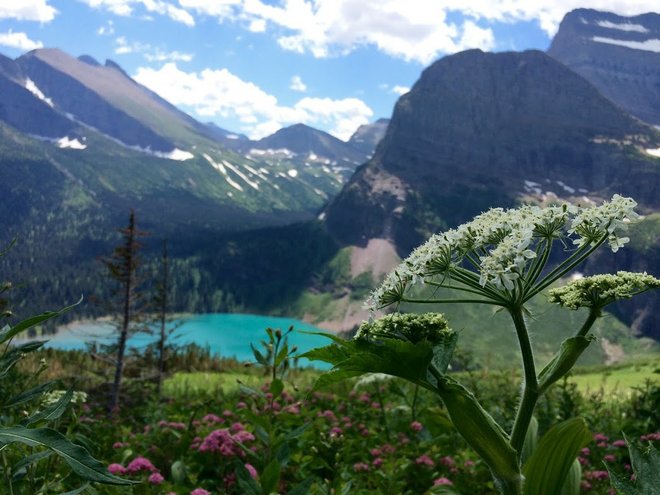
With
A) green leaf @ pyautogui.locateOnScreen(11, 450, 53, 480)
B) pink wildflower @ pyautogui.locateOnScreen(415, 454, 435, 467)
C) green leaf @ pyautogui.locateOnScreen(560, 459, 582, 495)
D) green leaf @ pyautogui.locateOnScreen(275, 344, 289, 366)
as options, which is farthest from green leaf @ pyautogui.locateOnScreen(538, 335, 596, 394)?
pink wildflower @ pyautogui.locateOnScreen(415, 454, 435, 467)

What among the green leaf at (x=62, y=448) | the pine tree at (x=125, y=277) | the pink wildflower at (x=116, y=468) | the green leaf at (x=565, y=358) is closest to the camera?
the green leaf at (x=62, y=448)

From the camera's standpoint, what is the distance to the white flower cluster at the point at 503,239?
8.33 feet

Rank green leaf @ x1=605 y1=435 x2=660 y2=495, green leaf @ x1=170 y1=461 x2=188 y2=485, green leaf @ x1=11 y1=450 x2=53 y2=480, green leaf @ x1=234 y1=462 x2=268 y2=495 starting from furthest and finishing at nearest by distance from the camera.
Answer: green leaf @ x1=170 y1=461 x2=188 y2=485 < green leaf @ x1=234 y1=462 x2=268 y2=495 < green leaf @ x1=11 y1=450 x2=53 y2=480 < green leaf @ x1=605 y1=435 x2=660 y2=495

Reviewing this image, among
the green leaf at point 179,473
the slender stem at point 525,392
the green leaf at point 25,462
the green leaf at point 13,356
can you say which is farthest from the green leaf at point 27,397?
the green leaf at point 179,473

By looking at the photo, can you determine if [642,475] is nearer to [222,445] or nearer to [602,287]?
[602,287]

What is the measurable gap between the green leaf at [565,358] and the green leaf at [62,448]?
76.6 inches

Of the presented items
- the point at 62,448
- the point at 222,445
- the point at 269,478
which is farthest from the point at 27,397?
the point at 222,445

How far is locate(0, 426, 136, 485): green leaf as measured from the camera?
1676 millimetres

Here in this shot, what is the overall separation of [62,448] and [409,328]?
156 cm

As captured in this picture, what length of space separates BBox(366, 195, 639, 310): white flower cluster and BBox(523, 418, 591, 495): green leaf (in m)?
Answer: 0.83

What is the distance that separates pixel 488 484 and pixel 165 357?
15454mm

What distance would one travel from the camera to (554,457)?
267 centimetres

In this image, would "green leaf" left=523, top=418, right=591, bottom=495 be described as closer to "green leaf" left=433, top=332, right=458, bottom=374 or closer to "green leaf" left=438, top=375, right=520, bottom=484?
"green leaf" left=438, top=375, right=520, bottom=484

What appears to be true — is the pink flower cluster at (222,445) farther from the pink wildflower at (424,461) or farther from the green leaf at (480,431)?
the green leaf at (480,431)
